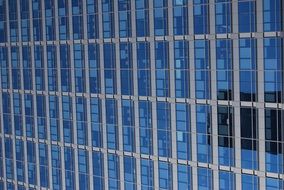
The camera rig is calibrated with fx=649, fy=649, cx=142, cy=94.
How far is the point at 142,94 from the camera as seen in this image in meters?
60.0

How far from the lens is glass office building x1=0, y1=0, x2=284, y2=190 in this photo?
5250 centimetres

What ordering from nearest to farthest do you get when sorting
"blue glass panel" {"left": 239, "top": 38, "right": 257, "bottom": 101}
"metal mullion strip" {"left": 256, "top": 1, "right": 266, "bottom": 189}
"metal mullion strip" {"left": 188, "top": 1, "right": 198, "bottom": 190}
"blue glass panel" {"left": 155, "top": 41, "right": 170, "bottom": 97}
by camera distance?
"metal mullion strip" {"left": 256, "top": 1, "right": 266, "bottom": 189} → "blue glass panel" {"left": 239, "top": 38, "right": 257, "bottom": 101} → "metal mullion strip" {"left": 188, "top": 1, "right": 198, "bottom": 190} → "blue glass panel" {"left": 155, "top": 41, "right": 170, "bottom": 97}

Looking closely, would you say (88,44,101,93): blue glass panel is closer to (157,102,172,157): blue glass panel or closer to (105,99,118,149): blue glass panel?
(105,99,118,149): blue glass panel

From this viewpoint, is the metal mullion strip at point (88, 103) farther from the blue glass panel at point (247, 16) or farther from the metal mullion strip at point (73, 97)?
the blue glass panel at point (247, 16)

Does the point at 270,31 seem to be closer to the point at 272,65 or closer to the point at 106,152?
the point at 272,65

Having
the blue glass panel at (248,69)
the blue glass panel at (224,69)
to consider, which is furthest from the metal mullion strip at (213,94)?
the blue glass panel at (248,69)

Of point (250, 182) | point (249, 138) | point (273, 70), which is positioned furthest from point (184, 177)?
point (273, 70)

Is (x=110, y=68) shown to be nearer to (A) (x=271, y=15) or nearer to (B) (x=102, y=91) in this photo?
(B) (x=102, y=91)

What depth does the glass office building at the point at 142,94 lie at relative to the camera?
52500 millimetres

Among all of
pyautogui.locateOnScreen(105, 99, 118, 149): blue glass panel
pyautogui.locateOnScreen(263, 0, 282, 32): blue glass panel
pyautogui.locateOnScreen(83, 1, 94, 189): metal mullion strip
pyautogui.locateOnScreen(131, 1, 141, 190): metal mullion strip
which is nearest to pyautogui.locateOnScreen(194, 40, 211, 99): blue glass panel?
pyautogui.locateOnScreen(263, 0, 282, 32): blue glass panel

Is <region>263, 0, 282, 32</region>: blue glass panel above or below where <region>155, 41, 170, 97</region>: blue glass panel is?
above

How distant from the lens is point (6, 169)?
75.9 meters

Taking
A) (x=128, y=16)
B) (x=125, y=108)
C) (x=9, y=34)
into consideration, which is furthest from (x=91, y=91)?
(x=9, y=34)

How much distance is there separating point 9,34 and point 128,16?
18133mm
